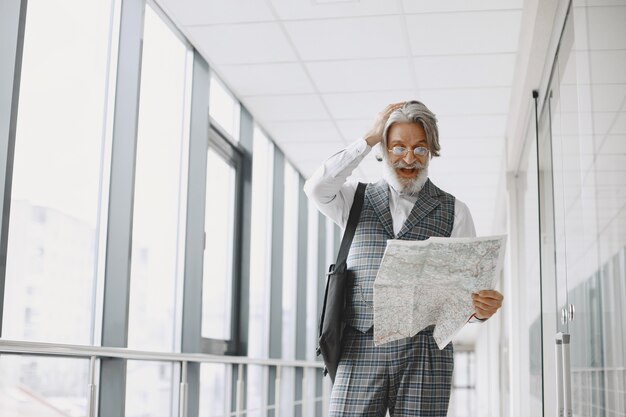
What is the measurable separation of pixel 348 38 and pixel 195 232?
125cm

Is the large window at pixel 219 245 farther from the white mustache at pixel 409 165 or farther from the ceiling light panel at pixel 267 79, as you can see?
the white mustache at pixel 409 165

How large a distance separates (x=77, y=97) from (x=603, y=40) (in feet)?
6.41

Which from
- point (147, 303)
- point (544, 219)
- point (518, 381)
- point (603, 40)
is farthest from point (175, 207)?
point (603, 40)

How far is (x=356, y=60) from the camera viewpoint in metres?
4.23

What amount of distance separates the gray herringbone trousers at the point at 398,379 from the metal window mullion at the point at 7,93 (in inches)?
42.4

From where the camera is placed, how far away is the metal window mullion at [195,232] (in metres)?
4.13

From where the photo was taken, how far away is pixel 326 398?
244 inches

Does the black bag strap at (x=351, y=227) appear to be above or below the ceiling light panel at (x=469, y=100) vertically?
below

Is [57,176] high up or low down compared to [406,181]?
up

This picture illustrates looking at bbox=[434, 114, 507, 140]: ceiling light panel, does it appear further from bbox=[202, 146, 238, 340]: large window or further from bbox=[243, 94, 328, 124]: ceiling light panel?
bbox=[202, 146, 238, 340]: large window

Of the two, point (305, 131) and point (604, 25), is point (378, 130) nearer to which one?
point (604, 25)

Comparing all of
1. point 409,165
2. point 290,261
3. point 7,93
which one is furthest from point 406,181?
point 290,261

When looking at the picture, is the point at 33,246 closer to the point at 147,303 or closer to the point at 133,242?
the point at 133,242

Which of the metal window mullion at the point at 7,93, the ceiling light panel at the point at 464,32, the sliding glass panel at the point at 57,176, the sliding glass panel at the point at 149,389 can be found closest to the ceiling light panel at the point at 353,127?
the ceiling light panel at the point at 464,32
